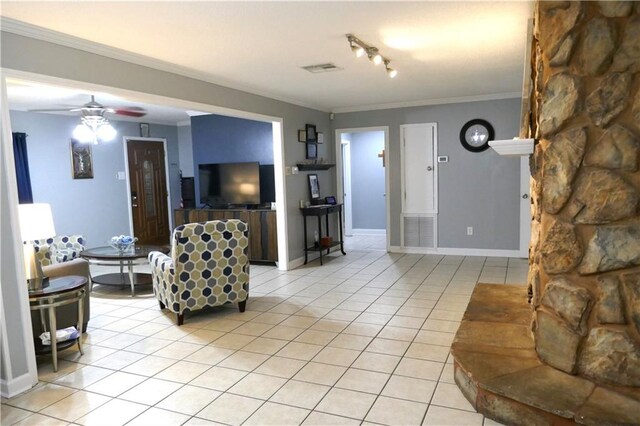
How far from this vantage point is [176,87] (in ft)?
13.7

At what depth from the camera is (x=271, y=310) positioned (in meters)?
4.30

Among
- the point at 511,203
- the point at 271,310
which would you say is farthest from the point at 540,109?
the point at 511,203

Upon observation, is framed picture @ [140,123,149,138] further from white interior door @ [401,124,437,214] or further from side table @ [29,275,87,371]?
side table @ [29,275,87,371]

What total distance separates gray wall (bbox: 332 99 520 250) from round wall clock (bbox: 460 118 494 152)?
0.21 feet

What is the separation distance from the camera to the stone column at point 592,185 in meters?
2.13

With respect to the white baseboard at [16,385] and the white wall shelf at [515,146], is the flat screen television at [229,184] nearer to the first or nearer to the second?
the white baseboard at [16,385]

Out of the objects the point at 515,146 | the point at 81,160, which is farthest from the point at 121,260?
the point at 515,146

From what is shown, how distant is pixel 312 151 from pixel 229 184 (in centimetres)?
136

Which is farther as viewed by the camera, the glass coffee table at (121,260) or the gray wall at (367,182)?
the gray wall at (367,182)

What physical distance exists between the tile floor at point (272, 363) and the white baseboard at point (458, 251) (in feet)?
4.52

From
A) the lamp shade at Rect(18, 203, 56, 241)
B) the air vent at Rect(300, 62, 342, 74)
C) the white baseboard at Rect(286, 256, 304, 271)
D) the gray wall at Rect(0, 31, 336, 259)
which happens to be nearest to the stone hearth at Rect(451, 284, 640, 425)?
the air vent at Rect(300, 62, 342, 74)

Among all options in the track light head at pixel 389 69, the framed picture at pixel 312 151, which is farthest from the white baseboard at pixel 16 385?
the framed picture at pixel 312 151

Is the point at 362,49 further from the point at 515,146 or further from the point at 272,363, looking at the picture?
the point at 272,363

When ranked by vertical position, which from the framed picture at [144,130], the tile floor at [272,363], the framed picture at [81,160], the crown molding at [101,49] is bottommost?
→ the tile floor at [272,363]
